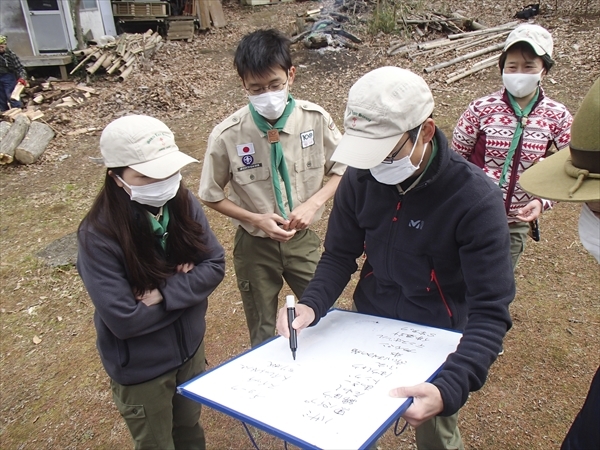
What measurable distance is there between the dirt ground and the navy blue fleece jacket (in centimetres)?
118

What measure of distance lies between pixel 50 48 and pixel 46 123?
16.6 ft

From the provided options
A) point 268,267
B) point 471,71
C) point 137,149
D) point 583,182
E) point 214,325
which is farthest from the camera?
point 471,71

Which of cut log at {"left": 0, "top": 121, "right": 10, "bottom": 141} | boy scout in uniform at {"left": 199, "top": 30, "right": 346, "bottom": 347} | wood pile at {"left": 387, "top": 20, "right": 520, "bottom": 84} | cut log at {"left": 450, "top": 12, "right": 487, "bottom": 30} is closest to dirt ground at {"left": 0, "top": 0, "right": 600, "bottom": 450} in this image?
wood pile at {"left": 387, "top": 20, "right": 520, "bottom": 84}

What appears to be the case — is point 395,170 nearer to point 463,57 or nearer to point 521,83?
point 521,83

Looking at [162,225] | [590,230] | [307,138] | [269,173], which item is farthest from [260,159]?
[590,230]

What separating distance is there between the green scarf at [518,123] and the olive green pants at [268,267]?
3.91 ft

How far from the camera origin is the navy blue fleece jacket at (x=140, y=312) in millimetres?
1980

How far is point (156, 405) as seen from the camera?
2.22 metres

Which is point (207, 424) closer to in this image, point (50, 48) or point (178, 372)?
point (178, 372)

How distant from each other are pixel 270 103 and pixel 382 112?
125cm

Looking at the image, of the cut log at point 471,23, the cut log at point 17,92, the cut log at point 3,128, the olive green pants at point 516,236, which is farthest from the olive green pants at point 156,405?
the cut log at point 471,23

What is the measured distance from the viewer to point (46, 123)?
31.1 ft

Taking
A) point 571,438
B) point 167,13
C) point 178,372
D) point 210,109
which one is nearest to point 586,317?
point 571,438

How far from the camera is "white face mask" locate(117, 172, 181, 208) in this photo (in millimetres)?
2062
